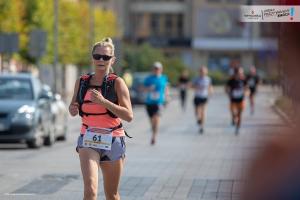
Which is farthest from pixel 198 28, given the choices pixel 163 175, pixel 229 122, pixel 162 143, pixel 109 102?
pixel 109 102

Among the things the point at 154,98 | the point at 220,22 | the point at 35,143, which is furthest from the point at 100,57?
the point at 220,22

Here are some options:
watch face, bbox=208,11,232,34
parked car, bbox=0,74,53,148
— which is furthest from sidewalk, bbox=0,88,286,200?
watch face, bbox=208,11,232,34

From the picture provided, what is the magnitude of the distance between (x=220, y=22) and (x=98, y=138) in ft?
A: 302

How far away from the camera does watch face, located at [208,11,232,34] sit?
98875 millimetres

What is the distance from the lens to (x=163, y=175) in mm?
14695

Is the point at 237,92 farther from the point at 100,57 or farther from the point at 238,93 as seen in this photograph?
the point at 100,57

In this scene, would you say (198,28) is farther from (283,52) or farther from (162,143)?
(283,52)

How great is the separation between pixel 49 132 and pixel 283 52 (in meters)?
16.1

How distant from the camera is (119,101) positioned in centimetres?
854

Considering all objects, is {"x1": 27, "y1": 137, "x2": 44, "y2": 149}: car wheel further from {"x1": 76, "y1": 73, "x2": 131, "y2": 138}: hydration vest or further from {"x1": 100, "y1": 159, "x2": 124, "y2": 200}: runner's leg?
{"x1": 100, "y1": 159, "x2": 124, "y2": 200}: runner's leg

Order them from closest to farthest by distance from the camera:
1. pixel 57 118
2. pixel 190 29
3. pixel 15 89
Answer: pixel 15 89 → pixel 57 118 → pixel 190 29

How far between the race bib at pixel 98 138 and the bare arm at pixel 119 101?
0.20m

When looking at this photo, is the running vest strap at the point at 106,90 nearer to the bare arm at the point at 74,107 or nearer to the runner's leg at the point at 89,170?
the bare arm at the point at 74,107

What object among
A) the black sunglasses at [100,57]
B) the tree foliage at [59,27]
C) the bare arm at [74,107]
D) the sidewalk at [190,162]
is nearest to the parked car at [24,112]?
the sidewalk at [190,162]
